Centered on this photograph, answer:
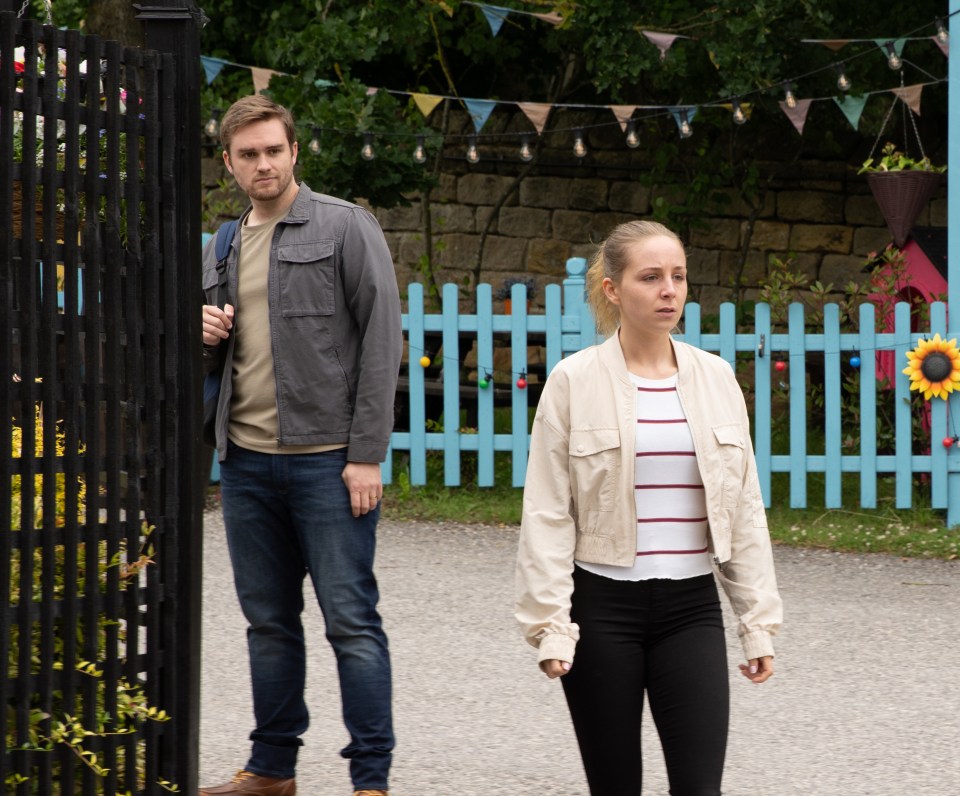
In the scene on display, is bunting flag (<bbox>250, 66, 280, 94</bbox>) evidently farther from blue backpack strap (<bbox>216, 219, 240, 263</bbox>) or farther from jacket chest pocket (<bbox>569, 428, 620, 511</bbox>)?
jacket chest pocket (<bbox>569, 428, 620, 511</bbox>)

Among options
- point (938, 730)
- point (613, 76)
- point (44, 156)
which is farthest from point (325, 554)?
point (613, 76)

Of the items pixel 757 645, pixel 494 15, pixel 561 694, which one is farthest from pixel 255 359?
pixel 494 15

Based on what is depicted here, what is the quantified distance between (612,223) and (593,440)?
10.0 metres

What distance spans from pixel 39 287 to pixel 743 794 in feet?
7.50

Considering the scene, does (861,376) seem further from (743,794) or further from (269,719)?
(269,719)

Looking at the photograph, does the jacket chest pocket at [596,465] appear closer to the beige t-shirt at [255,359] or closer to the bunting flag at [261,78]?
the beige t-shirt at [255,359]

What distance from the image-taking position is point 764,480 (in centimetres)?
823

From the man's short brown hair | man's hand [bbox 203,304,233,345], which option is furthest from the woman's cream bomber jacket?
the man's short brown hair

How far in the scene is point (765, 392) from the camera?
815 centimetres

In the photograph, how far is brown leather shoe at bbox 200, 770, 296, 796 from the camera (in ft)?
12.8

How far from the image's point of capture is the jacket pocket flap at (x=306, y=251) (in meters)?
3.78

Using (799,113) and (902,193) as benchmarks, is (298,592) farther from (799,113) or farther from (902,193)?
(799,113)

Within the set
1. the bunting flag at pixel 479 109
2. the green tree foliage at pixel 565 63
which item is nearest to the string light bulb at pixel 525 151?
the bunting flag at pixel 479 109

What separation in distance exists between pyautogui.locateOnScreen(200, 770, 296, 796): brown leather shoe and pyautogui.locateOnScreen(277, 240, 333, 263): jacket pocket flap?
4.42 feet
